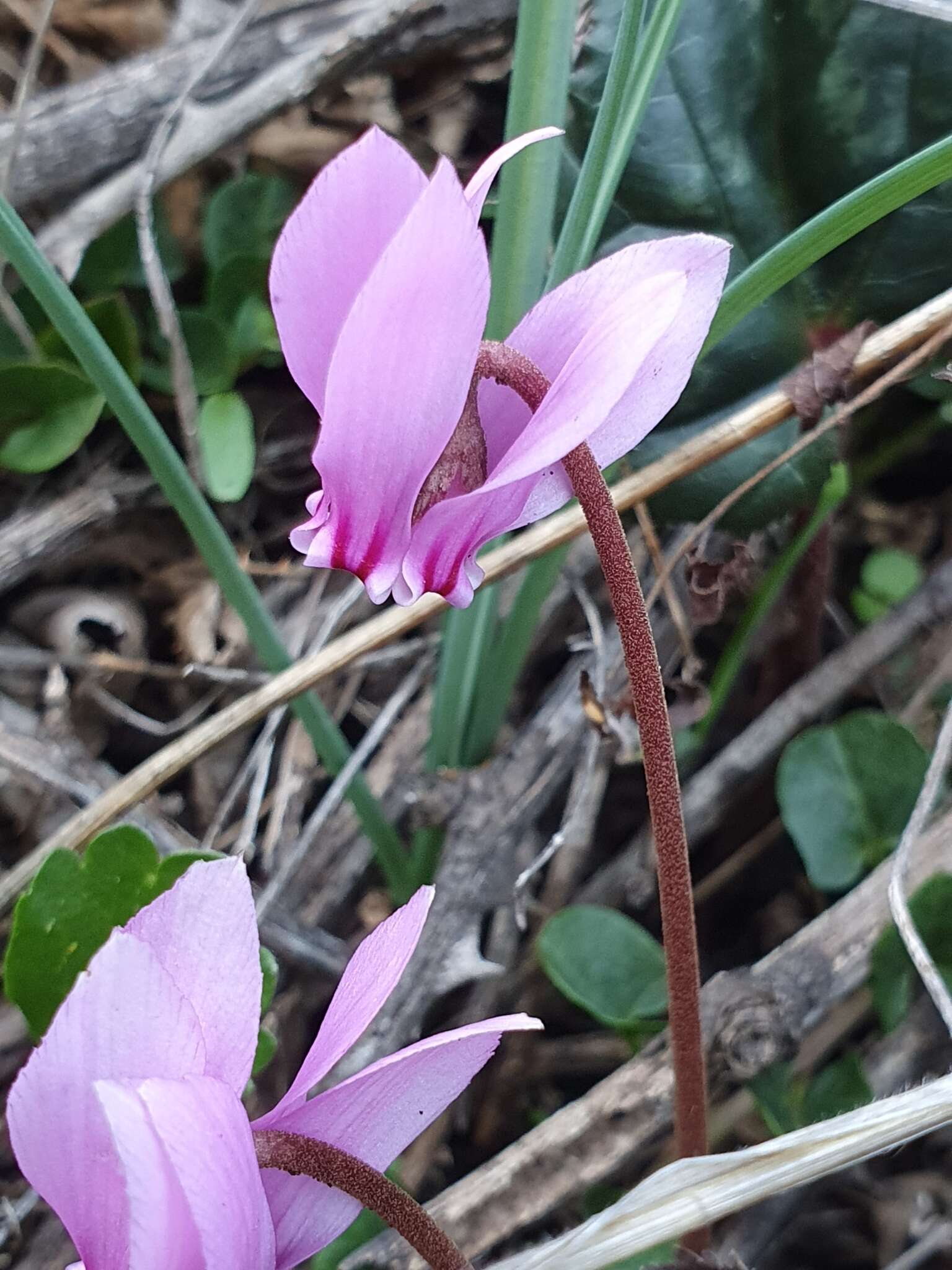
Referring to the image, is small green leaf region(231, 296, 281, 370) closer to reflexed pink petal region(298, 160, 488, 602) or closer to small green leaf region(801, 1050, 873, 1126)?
reflexed pink petal region(298, 160, 488, 602)

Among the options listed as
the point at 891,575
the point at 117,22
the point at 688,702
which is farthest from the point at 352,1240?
the point at 117,22

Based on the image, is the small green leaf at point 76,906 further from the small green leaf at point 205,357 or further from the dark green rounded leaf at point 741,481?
the small green leaf at point 205,357

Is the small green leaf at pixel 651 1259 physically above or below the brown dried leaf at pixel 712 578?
below

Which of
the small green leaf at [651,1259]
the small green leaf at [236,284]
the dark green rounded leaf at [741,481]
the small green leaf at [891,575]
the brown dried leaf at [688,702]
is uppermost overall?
the small green leaf at [236,284]

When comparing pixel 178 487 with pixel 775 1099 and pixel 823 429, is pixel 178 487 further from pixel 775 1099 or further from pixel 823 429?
pixel 775 1099

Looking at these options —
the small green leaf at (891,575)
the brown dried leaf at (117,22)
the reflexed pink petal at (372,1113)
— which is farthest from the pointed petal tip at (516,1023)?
the brown dried leaf at (117,22)

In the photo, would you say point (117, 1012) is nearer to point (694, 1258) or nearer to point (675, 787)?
point (675, 787)
